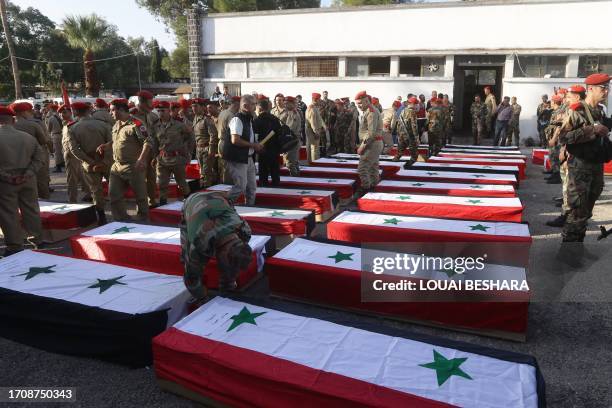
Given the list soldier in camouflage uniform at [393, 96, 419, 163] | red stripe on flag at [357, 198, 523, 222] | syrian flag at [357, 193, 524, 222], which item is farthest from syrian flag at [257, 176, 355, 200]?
soldier in camouflage uniform at [393, 96, 419, 163]

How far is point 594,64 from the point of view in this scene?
13898 mm

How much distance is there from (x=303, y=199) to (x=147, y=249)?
2663 millimetres

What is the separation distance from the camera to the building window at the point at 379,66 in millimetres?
16188

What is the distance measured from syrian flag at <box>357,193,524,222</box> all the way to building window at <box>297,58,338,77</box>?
11.4 m

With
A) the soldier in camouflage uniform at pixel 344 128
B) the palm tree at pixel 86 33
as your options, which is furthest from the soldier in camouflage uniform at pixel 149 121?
the palm tree at pixel 86 33

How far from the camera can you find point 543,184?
29.6 feet

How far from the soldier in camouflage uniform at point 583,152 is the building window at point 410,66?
38.7 feet

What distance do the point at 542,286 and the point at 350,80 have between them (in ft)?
43.7

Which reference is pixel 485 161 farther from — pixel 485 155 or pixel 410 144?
pixel 410 144

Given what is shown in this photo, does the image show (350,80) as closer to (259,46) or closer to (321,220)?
(259,46)

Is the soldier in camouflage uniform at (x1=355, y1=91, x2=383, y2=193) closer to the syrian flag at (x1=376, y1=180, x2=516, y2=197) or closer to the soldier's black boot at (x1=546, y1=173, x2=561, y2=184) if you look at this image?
the syrian flag at (x1=376, y1=180, x2=516, y2=197)

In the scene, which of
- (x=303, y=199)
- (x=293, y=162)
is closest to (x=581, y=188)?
(x=303, y=199)

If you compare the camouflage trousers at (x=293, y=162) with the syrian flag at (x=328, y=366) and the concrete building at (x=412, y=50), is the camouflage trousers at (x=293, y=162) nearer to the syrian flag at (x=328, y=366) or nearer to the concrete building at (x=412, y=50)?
the syrian flag at (x=328, y=366)

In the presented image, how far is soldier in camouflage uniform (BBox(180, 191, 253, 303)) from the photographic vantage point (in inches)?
127
